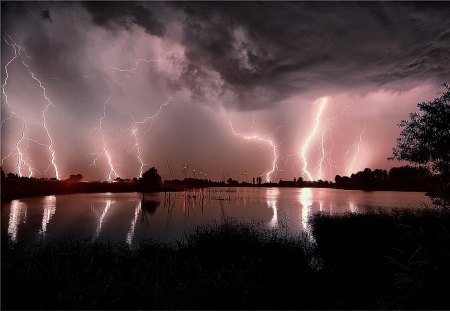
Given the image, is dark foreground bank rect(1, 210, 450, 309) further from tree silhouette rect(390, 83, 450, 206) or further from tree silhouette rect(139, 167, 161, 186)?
tree silhouette rect(139, 167, 161, 186)

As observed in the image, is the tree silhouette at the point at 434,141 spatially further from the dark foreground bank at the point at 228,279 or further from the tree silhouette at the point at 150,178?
the tree silhouette at the point at 150,178

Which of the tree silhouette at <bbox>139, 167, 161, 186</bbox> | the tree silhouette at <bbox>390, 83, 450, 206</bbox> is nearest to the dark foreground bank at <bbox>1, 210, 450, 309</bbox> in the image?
the tree silhouette at <bbox>390, 83, 450, 206</bbox>

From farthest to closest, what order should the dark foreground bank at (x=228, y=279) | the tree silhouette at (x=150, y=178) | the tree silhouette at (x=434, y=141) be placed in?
the tree silhouette at (x=150, y=178) < the tree silhouette at (x=434, y=141) < the dark foreground bank at (x=228, y=279)

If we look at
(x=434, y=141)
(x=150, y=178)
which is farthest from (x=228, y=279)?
(x=150, y=178)

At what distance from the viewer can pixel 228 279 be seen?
8977mm

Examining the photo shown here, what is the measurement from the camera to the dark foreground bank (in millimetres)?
7504

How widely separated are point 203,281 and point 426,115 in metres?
22.8

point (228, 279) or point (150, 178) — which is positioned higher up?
point (150, 178)

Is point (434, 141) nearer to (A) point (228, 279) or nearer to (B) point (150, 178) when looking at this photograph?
(A) point (228, 279)

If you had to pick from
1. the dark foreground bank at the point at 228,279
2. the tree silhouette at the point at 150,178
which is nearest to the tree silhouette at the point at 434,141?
the dark foreground bank at the point at 228,279

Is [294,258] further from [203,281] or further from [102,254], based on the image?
[102,254]

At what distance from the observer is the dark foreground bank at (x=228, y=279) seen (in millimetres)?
7504

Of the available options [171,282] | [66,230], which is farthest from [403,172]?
[171,282]

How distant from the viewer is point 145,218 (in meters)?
40.0
